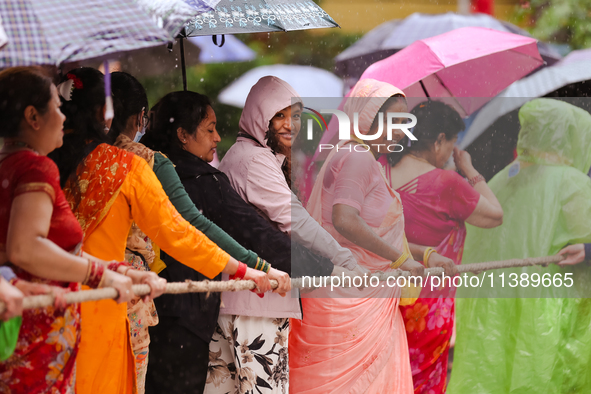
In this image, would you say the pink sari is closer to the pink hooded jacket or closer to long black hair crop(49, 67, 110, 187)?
the pink hooded jacket

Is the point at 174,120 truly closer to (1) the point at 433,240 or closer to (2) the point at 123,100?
(2) the point at 123,100

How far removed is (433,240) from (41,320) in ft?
6.31

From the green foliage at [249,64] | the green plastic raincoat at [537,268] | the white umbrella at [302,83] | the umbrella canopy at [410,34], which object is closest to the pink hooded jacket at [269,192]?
the green plastic raincoat at [537,268]

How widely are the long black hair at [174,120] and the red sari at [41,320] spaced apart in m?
0.82

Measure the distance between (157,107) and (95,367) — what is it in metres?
1.11

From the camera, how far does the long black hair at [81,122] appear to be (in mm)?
2293

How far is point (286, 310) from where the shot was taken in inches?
111

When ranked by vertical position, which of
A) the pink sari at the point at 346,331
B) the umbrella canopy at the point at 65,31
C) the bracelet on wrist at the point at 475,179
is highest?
the umbrella canopy at the point at 65,31

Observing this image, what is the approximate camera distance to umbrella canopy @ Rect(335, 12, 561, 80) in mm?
4609

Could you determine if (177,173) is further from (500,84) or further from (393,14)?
(393,14)

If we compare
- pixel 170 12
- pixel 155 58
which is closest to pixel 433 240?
pixel 170 12

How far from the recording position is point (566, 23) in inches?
273

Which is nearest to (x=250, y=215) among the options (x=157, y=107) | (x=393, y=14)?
(x=157, y=107)

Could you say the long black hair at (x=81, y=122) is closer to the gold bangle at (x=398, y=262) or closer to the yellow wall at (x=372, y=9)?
the gold bangle at (x=398, y=262)
